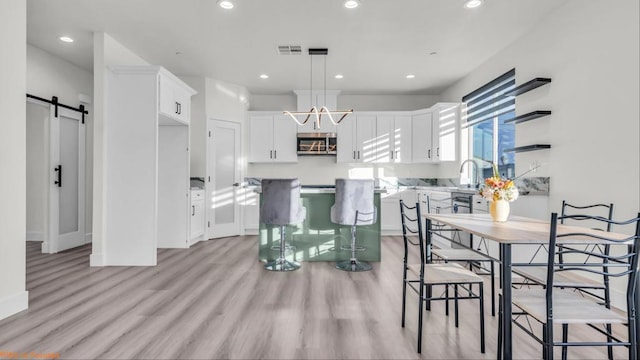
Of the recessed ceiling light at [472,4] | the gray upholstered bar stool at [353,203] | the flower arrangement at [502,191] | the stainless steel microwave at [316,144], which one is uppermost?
the recessed ceiling light at [472,4]

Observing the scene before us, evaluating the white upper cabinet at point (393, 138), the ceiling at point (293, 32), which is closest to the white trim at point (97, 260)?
the ceiling at point (293, 32)

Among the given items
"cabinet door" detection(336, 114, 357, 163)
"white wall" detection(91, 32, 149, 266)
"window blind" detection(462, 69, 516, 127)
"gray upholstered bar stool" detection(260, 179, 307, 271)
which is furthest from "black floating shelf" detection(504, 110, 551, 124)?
"white wall" detection(91, 32, 149, 266)

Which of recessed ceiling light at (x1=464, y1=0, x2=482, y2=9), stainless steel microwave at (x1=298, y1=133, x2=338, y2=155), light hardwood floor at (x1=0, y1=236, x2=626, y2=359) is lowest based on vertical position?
light hardwood floor at (x1=0, y1=236, x2=626, y2=359)

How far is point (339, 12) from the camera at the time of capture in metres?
3.51

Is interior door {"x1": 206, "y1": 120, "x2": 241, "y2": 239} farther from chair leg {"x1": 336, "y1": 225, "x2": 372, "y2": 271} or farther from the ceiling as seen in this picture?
chair leg {"x1": 336, "y1": 225, "x2": 372, "y2": 271}

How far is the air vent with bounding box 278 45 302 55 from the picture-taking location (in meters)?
4.42

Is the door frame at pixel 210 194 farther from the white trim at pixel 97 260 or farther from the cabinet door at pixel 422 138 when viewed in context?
the cabinet door at pixel 422 138

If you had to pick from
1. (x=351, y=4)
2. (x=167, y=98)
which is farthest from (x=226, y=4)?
(x=167, y=98)

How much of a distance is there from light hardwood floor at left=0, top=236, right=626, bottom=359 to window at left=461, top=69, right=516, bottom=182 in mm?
2261

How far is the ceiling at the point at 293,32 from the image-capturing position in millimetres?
3426

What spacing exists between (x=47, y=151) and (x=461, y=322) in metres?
5.41

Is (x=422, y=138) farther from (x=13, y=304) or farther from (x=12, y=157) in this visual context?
(x=13, y=304)

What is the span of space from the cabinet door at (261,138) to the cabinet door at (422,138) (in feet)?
8.94

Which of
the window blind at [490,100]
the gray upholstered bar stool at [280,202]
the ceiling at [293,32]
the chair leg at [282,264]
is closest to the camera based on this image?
the ceiling at [293,32]
